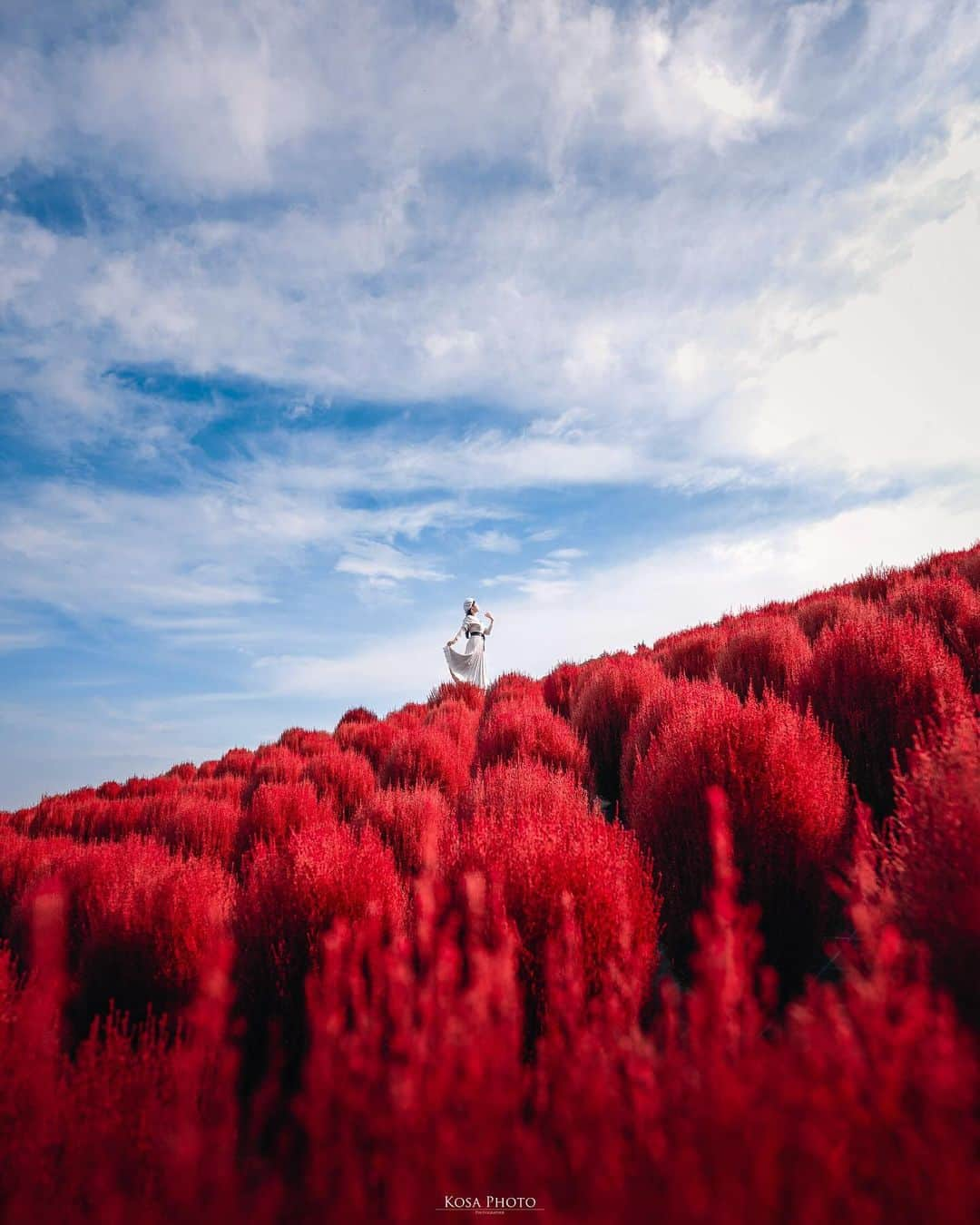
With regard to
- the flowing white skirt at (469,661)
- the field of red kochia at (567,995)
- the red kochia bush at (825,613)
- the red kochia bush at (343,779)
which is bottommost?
the field of red kochia at (567,995)

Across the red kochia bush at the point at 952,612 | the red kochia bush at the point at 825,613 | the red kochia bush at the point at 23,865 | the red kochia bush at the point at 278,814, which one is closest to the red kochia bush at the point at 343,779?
the red kochia bush at the point at 278,814

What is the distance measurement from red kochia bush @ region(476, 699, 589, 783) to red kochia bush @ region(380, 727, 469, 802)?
0.96 feet

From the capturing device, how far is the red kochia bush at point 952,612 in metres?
4.35

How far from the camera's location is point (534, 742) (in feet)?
17.6

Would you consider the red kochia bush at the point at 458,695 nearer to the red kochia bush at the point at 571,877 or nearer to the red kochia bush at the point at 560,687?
the red kochia bush at the point at 560,687

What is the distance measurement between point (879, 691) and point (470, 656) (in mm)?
12114

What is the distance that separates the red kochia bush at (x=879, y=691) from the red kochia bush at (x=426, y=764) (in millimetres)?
3269

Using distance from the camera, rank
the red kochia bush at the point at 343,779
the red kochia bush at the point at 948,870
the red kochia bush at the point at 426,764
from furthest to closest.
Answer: the red kochia bush at the point at 343,779, the red kochia bush at the point at 426,764, the red kochia bush at the point at 948,870

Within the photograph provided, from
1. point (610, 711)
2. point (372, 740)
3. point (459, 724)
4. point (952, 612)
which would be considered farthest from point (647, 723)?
point (372, 740)

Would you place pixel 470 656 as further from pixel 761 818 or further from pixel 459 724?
pixel 761 818

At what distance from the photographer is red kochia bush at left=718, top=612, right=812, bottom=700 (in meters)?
5.20

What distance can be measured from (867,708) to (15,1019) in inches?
167

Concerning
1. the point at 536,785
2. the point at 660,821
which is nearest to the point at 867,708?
the point at 660,821

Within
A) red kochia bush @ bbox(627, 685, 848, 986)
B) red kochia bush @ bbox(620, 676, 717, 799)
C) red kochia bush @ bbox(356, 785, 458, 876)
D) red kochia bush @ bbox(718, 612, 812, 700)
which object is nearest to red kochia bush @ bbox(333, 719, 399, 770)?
red kochia bush @ bbox(356, 785, 458, 876)
